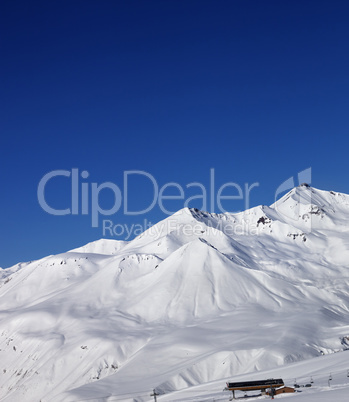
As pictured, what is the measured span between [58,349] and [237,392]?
469ft

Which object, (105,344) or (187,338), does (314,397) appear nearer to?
(187,338)

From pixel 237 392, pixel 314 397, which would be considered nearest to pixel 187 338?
pixel 237 392

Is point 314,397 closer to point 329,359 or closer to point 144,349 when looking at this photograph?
point 329,359

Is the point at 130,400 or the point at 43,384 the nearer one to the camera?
the point at 130,400

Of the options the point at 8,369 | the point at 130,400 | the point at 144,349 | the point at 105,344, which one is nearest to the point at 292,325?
the point at 144,349

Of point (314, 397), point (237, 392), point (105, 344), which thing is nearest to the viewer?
point (314, 397)

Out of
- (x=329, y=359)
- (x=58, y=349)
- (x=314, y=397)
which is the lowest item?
(x=314, y=397)

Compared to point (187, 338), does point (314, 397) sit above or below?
below

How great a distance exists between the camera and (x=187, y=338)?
162 m

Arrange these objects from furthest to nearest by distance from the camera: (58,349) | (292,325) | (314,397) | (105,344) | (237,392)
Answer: (58,349), (105,344), (292,325), (237,392), (314,397)

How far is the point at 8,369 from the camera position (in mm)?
199375

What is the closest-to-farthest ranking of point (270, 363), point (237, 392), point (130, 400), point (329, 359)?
point (237, 392) → point (329, 359) → point (130, 400) → point (270, 363)

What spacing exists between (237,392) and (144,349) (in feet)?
356

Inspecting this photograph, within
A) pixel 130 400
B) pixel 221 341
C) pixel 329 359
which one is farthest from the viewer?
pixel 221 341
